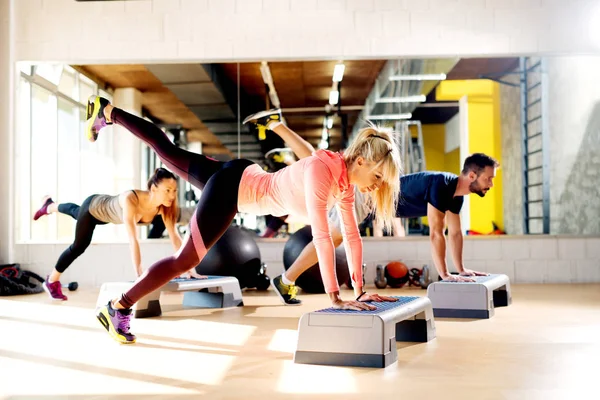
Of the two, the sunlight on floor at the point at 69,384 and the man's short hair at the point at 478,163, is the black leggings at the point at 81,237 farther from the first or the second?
the man's short hair at the point at 478,163

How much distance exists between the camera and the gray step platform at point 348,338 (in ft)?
8.54

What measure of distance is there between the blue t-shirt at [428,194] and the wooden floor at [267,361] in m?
0.78

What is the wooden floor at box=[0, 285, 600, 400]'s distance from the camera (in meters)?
2.23

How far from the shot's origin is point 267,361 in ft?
9.11

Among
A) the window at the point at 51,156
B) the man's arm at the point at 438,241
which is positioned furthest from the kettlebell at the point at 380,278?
the window at the point at 51,156

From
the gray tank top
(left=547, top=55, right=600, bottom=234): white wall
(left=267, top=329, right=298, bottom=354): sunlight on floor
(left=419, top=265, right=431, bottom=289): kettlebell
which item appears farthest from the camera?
(left=547, top=55, right=600, bottom=234): white wall

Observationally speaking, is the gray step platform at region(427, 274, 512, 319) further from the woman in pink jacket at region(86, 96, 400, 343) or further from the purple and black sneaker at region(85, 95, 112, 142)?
the purple and black sneaker at region(85, 95, 112, 142)

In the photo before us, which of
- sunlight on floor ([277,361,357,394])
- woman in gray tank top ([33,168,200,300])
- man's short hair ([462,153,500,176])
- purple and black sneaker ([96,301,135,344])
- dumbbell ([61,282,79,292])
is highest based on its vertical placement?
man's short hair ([462,153,500,176])

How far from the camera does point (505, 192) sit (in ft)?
21.9

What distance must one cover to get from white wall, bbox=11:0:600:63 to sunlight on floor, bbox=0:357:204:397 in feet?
14.7

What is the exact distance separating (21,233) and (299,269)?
11.4 feet

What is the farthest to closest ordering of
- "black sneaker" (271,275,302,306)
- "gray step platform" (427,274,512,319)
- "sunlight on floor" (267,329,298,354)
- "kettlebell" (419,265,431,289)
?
"kettlebell" (419,265,431,289)
"black sneaker" (271,275,302,306)
"gray step platform" (427,274,512,319)
"sunlight on floor" (267,329,298,354)

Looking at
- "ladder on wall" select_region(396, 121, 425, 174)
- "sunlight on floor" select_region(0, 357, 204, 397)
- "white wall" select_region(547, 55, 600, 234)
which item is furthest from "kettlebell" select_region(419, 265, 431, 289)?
"sunlight on floor" select_region(0, 357, 204, 397)

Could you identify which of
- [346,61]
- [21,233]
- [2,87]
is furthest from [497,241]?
[2,87]
